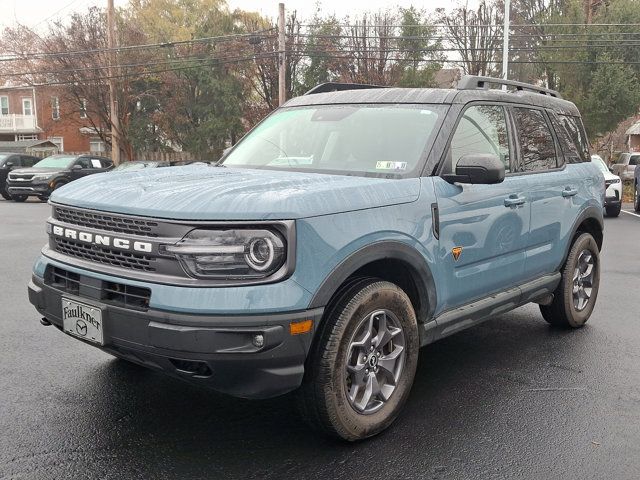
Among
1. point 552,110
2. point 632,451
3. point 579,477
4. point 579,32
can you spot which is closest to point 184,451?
point 579,477

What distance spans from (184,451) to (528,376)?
8.15ft

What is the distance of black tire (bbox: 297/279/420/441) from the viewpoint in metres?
3.09

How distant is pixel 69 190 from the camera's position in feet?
11.4

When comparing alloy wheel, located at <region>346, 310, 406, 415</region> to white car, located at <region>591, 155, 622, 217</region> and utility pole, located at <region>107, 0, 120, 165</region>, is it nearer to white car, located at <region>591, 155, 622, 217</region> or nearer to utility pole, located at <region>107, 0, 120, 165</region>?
white car, located at <region>591, 155, 622, 217</region>

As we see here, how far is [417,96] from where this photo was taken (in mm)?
4199

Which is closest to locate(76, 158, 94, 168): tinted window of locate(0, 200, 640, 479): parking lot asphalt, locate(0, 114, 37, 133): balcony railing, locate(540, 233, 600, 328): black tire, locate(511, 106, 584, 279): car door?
locate(0, 200, 640, 479): parking lot asphalt

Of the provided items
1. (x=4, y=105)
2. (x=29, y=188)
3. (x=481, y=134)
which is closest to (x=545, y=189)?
(x=481, y=134)

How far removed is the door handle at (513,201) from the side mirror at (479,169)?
1.69 feet

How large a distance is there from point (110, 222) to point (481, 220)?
2.24 meters

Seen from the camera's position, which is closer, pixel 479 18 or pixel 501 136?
pixel 501 136

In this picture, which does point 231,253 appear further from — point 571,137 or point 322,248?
point 571,137

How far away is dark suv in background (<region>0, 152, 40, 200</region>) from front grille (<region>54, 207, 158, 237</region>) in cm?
2047

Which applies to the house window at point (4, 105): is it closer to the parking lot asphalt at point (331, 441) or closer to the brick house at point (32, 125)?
the brick house at point (32, 125)

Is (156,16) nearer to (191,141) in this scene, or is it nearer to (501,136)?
(191,141)
